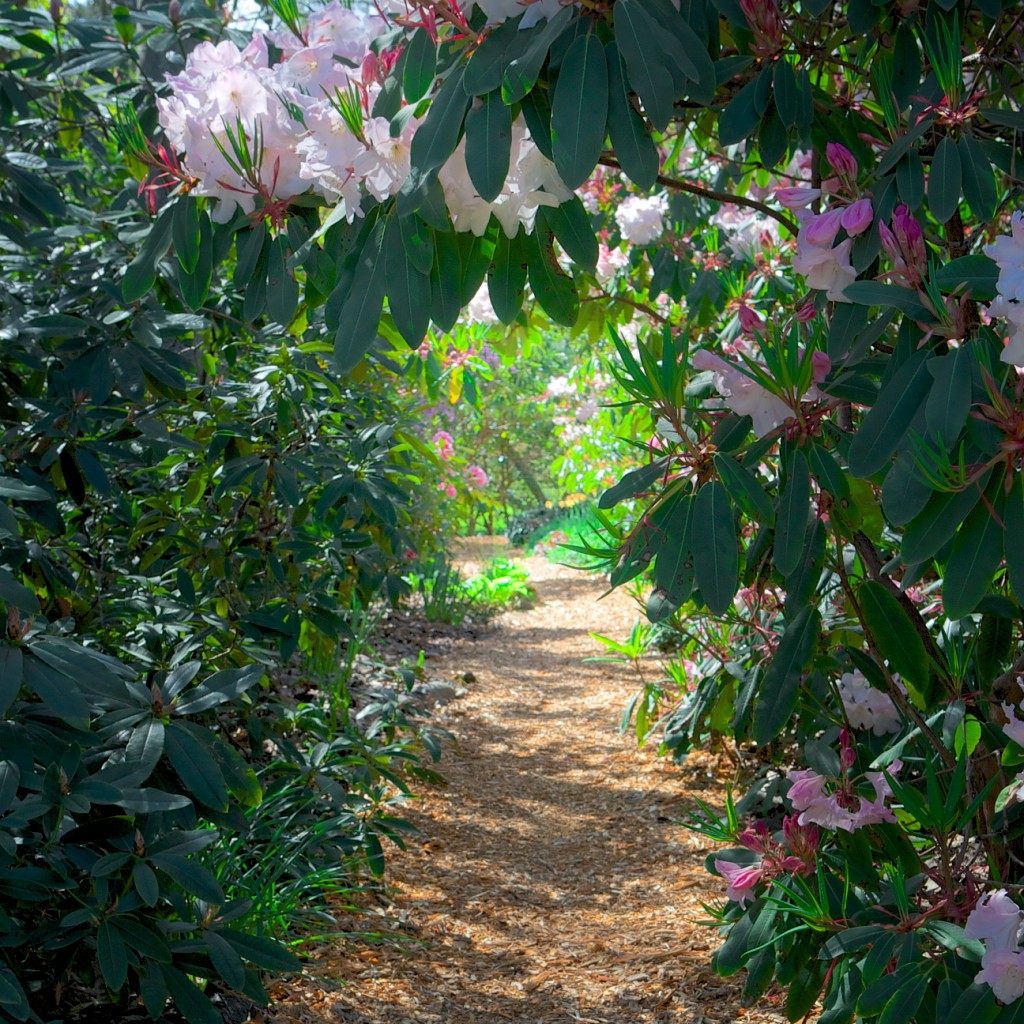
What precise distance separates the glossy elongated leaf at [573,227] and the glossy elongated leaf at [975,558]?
0.48m

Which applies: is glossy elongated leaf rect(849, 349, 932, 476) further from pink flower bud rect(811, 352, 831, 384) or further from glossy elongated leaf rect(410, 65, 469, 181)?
glossy elongated leaf rect(410, 65, 469, 181)

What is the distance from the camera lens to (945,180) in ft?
3.50

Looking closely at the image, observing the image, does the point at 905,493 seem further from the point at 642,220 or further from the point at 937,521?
the point at 642,220

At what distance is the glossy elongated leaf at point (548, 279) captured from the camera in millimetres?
1121

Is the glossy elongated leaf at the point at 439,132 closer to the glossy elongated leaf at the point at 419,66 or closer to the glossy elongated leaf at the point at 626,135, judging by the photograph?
the glossy elongated leaf at the point at 419,66

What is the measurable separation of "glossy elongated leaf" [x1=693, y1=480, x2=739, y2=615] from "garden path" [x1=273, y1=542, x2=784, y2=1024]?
1.82 feet

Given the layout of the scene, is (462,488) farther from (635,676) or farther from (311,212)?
(311,212)

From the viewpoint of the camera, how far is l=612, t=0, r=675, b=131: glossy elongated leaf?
93 centimetres

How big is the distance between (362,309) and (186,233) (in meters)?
0.36

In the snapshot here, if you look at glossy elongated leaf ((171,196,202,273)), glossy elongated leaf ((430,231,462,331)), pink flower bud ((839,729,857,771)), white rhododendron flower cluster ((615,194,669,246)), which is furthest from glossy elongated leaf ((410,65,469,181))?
white rhododendron flower cluster ((615,194,669,246))

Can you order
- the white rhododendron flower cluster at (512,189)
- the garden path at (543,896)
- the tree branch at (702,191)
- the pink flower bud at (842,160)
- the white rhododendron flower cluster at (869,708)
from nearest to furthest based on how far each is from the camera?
the white rhododendron flower cluster at (512,189), the pink flower bud at (842,160), the tree branch at (702,191), the white rhododendron flower cluster at (869,708), the garden path at (543,896)

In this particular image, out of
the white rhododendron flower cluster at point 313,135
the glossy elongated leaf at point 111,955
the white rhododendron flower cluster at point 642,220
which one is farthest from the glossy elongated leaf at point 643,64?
the white rhododendron flower cluster at point 642,220

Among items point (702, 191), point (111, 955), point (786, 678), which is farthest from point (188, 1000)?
point (702, 191)

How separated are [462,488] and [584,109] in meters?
5.96
